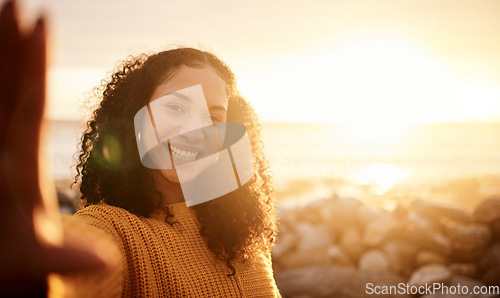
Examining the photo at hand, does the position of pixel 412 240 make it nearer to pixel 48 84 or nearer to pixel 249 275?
pixel 249 275

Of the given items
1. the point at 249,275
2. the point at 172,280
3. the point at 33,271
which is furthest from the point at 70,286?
the point at 249,275

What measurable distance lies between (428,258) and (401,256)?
1.31 ft

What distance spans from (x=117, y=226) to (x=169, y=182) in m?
0.45

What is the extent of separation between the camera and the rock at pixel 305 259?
6.59m

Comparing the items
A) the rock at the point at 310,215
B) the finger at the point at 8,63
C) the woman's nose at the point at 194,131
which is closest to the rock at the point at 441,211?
the rock at the point at 310,215

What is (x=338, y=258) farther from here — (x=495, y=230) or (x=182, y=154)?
(x=182, y=154)

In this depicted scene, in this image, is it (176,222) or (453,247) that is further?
(453,247)

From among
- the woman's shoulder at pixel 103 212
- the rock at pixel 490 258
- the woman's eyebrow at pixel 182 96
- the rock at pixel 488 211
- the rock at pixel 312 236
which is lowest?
the rock at pixel 312 236

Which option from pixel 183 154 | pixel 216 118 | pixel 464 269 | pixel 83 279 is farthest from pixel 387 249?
pixel 83 279

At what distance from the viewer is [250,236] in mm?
2365

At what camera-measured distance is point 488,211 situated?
6781mm

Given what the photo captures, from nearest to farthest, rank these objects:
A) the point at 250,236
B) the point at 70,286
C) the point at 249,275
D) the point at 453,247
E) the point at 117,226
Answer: the point at 70,286, the point at 117,226, the point at 249,275, the point at 250,236, the point at 453,247

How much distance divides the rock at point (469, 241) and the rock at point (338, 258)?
1.65m

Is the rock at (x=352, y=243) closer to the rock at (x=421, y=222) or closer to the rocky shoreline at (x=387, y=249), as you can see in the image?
the rocky shoreline at (x=387, y=249)
